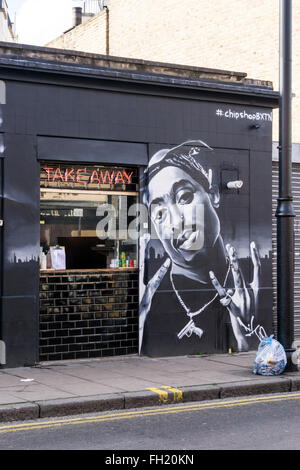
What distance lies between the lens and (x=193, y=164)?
1266cm

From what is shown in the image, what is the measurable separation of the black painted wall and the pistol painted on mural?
104 inches

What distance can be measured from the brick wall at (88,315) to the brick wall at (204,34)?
284 inches

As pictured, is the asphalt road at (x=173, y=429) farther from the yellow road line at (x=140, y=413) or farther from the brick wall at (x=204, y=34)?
the brick wall at (x=204, y=34)

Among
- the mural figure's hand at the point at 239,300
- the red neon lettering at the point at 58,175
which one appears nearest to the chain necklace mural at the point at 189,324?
the mural figure's hand at the point at 239,300

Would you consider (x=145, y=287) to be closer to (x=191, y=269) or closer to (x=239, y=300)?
(x=191, y=269)

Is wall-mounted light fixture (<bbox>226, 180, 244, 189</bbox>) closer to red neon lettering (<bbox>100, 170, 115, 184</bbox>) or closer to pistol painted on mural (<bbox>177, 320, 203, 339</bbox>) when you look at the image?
red neon lettering (<bbox>100, 170, 115, 184</bbox>)

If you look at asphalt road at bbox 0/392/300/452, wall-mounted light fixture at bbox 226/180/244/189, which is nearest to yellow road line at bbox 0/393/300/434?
asphalt road at bbox 0/392/300/452

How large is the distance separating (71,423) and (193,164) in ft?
19.9

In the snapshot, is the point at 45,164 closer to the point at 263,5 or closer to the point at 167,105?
the point at 167,105

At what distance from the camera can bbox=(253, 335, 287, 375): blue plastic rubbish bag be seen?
10.4m

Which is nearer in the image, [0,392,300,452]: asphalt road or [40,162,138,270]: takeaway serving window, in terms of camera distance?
[0,392,300,452]: asphalt road

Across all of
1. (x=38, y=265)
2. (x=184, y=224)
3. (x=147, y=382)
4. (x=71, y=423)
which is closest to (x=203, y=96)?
(x=184, y=224)

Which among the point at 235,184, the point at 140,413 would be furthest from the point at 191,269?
the point at 140,413

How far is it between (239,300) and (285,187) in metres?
2.96
